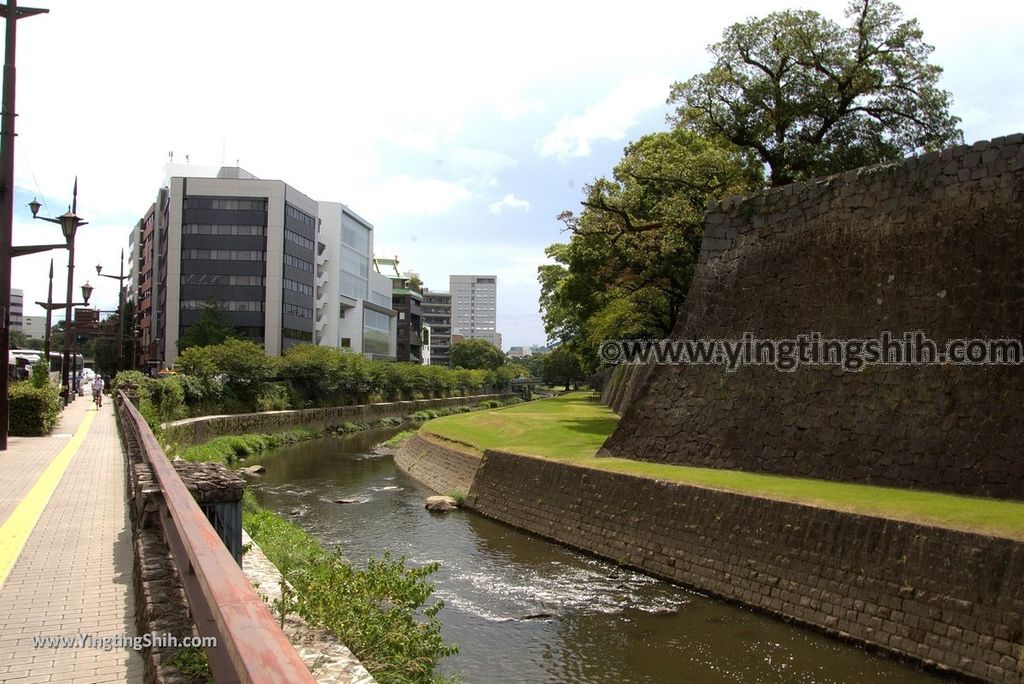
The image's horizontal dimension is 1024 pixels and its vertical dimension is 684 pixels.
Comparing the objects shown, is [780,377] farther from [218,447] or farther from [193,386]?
[193,386]

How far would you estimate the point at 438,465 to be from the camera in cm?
2650

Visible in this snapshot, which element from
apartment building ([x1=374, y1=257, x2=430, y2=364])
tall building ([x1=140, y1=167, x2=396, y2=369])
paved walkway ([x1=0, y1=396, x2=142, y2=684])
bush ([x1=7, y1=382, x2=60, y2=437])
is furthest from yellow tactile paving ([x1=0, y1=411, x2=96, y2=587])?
apartment building ([x1=374, y1=257, x2=430, y2=364])

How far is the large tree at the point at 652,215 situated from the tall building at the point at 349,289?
2035 inches

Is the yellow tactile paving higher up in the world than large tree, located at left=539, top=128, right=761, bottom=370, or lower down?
lower down

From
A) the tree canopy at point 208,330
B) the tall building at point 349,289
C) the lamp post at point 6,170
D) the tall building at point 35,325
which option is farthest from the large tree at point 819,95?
the tall building at point 35,325

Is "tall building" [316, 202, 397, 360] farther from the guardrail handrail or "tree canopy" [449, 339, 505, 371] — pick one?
the guardrail handrail

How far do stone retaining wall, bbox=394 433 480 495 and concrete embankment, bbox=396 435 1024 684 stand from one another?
6.35 metres

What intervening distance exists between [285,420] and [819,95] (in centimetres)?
3277

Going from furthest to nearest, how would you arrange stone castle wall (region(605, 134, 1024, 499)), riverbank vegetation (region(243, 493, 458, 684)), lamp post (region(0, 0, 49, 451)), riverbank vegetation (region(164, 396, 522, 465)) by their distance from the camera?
riverbank vegetation (region(164, 396, 522, 465)) < lamp post (region(0, 0, 49, 451)) < stone castle wall (region(605, 134, 1024, 499)) < riverbank vegetation (region(243, 493, 458, 684))

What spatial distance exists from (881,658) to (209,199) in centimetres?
6671

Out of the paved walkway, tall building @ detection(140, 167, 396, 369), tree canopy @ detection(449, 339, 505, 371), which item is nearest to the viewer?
the paved walkway

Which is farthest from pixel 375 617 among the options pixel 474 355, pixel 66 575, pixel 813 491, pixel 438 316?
pixel 438 316

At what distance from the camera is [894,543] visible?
961cm

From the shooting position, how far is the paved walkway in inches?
173
